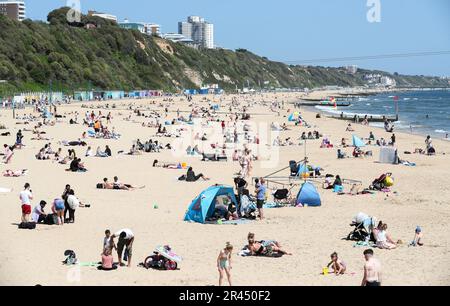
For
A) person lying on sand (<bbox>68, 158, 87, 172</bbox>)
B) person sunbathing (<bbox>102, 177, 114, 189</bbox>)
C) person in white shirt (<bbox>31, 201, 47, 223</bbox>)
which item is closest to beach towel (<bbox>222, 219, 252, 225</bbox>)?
person in white shirt (<bbox>31, 201, 47, 223</bbox>)

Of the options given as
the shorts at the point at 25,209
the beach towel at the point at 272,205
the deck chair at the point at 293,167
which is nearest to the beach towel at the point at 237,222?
the beach towel at the point at 272,205

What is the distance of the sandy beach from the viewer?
9648 mm

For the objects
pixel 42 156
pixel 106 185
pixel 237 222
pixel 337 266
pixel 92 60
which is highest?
pixel 92 60

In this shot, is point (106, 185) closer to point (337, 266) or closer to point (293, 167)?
point (293, 167)

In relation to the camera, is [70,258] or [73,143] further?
[73,143]

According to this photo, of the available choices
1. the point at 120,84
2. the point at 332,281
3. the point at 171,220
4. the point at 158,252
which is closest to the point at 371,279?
the point at 332,281

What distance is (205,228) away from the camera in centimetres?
1304

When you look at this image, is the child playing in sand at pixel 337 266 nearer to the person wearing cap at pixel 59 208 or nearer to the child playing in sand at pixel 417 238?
the child playing in sand at pixel 417 238

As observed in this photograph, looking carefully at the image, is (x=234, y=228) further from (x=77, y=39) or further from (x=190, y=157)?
(x=77, y=39)

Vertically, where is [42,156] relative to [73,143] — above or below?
below

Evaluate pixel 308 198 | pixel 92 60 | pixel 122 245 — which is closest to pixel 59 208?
pixel 122 245

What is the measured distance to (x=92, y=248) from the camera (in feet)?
36.8

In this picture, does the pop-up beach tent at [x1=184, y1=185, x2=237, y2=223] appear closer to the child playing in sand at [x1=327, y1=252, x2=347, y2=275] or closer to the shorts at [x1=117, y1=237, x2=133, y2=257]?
the shorts at [x1=117, y1=237, x2=133, y2=257]

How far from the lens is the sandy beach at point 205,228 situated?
31.7 feet
